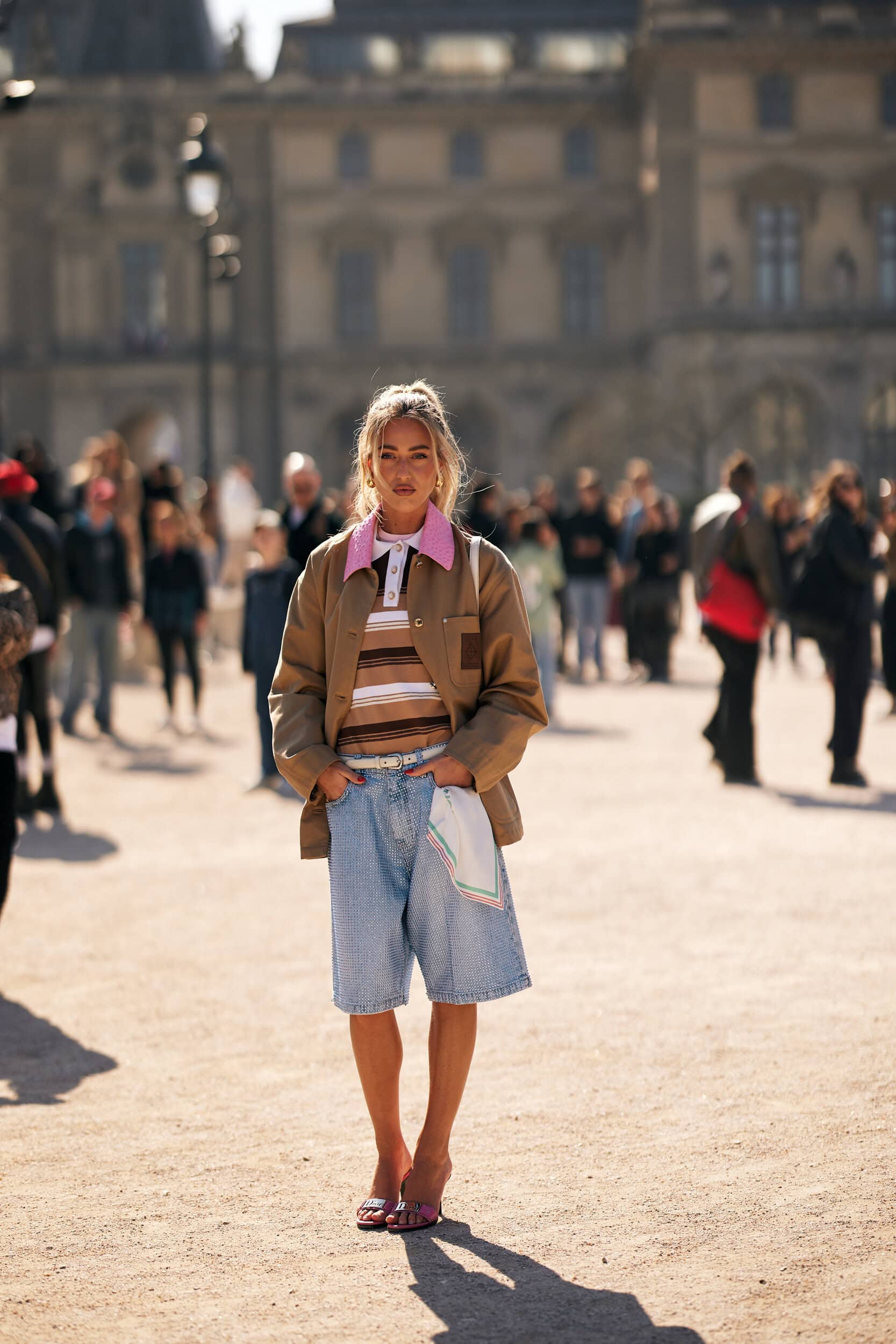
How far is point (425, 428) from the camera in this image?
4.51 meters

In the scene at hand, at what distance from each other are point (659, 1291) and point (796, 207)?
50.1 metres

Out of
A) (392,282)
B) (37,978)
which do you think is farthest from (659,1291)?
(392,282)

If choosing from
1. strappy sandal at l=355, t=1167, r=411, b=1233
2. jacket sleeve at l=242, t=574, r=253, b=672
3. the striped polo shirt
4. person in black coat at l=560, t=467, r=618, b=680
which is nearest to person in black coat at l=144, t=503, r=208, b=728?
jacket sleeve at l=242, t=574, r=253, b=672

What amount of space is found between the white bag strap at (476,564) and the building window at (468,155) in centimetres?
5246

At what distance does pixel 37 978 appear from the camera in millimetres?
7176

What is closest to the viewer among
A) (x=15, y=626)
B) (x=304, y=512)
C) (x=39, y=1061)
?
(x=39, y=1061)

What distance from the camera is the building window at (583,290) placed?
55594 millimetres

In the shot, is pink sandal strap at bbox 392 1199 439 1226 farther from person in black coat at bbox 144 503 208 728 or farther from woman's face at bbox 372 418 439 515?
person in black coat at bbox 144 503 208 728

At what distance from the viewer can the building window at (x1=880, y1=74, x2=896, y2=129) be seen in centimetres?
5153

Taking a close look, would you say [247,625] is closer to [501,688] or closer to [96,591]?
[96,591]

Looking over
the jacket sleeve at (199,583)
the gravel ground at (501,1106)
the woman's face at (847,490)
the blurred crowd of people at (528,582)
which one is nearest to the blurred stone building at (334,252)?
the blurred crowd of people at (528,582)

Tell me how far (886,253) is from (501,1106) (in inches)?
1948

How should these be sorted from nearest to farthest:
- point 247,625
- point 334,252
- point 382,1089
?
point 382,1089, point 247,625, point 334,252

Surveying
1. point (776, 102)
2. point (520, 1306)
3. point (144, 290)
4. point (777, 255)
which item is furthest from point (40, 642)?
point (144, 290)
